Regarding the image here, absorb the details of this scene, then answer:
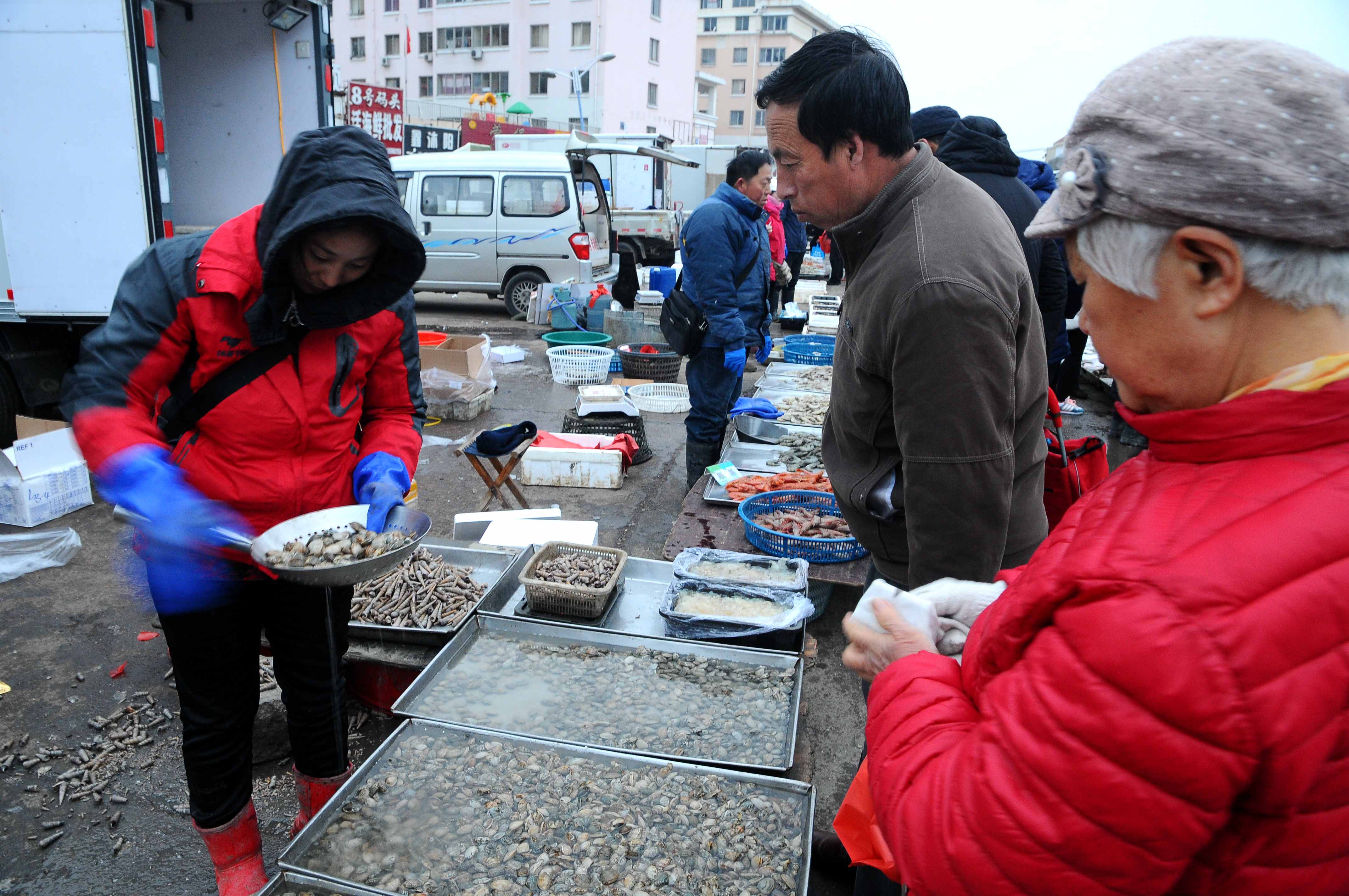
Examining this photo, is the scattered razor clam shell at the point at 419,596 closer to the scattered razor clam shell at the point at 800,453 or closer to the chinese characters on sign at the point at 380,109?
the scattered razor clam shell at the point at 800,453

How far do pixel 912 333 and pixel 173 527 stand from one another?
1633 mm

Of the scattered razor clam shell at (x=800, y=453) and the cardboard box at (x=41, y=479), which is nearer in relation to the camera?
the cardboard box at (x=41, y=479)

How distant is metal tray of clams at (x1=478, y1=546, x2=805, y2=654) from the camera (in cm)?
313

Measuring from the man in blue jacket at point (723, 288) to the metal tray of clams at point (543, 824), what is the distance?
300 centimetres

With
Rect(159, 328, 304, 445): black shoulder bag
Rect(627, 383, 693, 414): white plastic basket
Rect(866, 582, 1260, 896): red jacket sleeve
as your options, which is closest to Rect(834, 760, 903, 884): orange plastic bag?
Rect(866, 582, 1260, 896): red jacket sleeve

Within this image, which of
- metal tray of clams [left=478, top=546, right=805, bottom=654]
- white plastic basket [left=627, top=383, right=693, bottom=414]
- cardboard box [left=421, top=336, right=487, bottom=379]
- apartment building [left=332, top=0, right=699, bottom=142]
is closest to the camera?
metal tray of clams [left=478, top=546, right=805, bottom=654]

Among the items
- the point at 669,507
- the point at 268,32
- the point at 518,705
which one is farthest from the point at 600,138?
the point at 518,705

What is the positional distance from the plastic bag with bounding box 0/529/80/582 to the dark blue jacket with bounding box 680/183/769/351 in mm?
3807

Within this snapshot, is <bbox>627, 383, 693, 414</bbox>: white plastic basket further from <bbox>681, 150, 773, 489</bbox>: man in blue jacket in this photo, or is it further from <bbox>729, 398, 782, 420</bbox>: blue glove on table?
<bbox>681, 150, 773, 489</bbox>: man in blue jacket

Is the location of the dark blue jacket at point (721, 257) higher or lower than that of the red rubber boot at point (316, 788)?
higher

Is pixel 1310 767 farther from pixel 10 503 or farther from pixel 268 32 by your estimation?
pixel 268 32

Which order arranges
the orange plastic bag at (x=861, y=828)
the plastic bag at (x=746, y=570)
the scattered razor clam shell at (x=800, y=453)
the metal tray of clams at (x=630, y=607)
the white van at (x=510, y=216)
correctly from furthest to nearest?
the white van at (x=510, y=216), the scattered razor clam shell at (x=800, y=453), the plastic bag at (x=746, y=570), the metal tray of clams at (x=630, y=607), the orange plastic bag at (x=861, y=828)

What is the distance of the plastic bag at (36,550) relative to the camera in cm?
418

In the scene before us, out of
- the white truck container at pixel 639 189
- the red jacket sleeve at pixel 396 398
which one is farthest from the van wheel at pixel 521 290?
the red jacket sleeve at pixel 396 398
